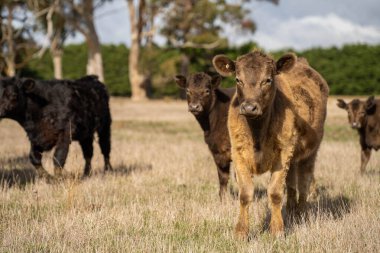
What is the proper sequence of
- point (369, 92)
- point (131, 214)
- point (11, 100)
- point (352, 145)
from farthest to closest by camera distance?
point (369, 92) < point (352, 145) < point (11, 100) < point (131, 214)

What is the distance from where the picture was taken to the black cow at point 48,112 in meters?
7.94

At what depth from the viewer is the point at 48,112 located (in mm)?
8375

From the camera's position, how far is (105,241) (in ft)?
15.2

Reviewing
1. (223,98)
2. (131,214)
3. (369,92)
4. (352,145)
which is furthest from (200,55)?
(131,214)

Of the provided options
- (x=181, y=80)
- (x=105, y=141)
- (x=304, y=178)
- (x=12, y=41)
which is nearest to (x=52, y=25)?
(x=12, y=41)

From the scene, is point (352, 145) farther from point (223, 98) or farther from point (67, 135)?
point (67, 135)

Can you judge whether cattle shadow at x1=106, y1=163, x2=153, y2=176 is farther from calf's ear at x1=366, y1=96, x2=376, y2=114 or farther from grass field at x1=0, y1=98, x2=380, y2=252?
calf's ear at x1=366, y1=96, x2=376, y2=114

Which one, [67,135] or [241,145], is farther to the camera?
[67,135]

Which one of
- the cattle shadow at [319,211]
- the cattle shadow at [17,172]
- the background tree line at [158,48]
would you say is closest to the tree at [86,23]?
the background tree line at [158,48]

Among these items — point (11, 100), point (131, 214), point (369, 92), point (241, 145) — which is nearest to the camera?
point (241, 145)

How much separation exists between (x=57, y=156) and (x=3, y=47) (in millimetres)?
32677

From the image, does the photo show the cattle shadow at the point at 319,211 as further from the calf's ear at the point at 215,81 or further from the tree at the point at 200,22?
the tree at the point at 200,22

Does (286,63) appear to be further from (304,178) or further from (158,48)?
(158,48)

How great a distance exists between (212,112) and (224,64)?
9.22ft
